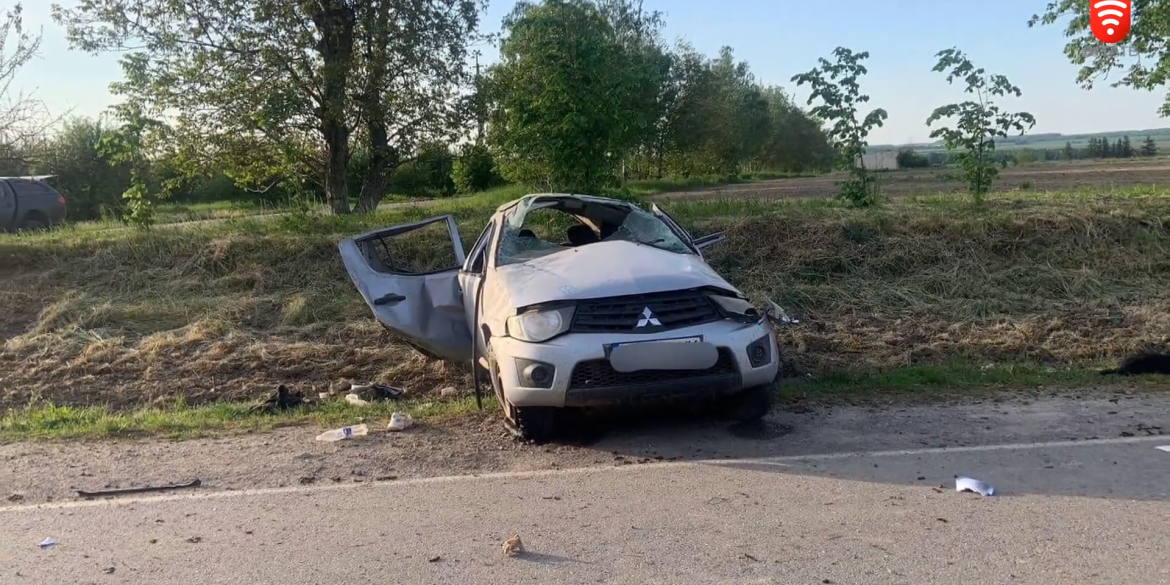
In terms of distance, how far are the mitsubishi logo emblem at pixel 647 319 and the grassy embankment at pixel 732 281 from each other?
1.98 meters

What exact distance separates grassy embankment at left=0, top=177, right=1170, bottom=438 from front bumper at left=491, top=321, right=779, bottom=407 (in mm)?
1539

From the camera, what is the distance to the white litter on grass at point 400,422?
6.34m

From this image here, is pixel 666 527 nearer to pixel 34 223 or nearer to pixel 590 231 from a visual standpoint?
pixel 590 231

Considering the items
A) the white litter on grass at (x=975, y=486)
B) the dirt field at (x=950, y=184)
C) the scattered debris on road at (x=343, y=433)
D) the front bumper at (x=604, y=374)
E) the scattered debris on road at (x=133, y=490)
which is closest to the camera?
the white litter on grass at (x=975, y=486)

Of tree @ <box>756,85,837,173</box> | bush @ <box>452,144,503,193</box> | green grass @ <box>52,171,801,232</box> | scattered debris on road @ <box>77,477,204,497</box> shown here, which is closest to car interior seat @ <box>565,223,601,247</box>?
scattered debris on road @ <box>77,477,204,497</box>

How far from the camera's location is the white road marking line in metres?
4.98

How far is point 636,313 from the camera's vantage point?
18.5 feet

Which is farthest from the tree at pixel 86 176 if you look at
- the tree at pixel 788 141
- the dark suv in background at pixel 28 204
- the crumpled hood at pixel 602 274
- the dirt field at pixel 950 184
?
the tree at pixel 788 141

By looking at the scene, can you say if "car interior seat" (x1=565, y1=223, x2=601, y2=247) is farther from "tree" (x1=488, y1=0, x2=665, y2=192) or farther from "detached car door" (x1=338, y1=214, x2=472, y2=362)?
"tree" (x1=488, y1=0, x2=665, y2=192)

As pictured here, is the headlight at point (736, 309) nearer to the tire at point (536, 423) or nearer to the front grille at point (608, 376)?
the front grille at point (608, 376)

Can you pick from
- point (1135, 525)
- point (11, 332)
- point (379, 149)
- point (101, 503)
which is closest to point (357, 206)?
point (379, 149)

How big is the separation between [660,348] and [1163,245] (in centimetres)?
1005

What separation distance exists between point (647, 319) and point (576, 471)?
41.3 inches

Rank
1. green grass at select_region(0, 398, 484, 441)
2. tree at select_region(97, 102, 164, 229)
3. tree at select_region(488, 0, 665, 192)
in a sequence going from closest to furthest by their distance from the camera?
1. green grass at select_region(0, 398, 484, 441)
2. tree at select_region(488, 0, 665, 192)
3. tree at select_region(97, 102, 164, 229)
